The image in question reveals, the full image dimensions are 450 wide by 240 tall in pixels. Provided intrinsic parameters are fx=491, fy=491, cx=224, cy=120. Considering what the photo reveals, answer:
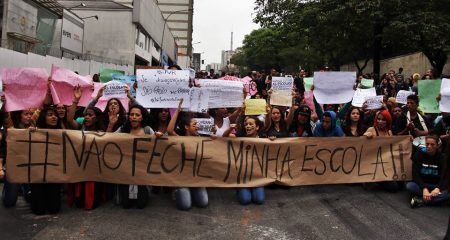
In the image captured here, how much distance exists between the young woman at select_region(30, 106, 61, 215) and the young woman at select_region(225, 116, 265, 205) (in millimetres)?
2220

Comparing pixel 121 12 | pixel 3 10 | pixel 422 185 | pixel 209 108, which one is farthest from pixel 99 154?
pixel 121 12

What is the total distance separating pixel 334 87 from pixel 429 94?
144cm

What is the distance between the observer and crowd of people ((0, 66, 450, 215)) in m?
5.92

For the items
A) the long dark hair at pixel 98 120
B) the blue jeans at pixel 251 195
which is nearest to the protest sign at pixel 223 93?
the blue jeans at pixel 251 195

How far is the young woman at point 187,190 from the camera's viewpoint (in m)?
5.97

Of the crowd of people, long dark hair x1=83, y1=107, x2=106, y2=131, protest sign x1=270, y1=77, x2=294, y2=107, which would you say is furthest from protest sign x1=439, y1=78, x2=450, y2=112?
long dark hair x1=83, y1=107, x2=106, y2=131

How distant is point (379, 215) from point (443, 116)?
2.21 meters

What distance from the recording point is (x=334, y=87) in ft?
23.6

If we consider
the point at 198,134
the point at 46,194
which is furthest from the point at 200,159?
the point at 46,194

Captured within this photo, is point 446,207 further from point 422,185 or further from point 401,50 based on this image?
point 401,50

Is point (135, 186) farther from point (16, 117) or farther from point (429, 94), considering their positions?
point (429, 94)

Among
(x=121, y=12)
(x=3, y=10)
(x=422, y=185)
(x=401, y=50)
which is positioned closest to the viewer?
(x=422, y=185)

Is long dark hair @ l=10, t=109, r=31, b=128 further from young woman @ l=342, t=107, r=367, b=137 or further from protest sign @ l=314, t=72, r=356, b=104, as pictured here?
young woman @ l=342, t=107, r=367, b=137

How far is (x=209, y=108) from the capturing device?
6.89 m
